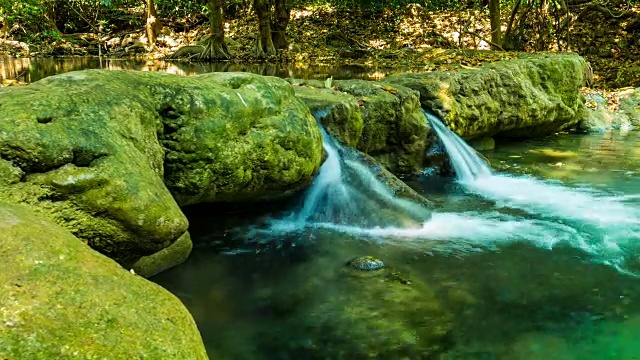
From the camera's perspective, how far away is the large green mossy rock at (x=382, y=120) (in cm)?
695

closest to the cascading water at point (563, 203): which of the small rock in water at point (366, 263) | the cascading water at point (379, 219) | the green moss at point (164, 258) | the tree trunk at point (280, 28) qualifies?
the cascading water at point (379, 219)

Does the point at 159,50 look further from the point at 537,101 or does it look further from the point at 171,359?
the point at 171,359

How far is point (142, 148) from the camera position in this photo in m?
3.89

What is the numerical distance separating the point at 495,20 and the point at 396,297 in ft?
43.1

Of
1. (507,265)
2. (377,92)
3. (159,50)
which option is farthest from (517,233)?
(159,50)

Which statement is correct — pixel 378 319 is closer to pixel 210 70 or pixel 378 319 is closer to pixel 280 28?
pixel 210 70

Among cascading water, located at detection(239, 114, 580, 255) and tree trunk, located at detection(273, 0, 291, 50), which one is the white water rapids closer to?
cascading water, located at detection(239, 114, 580, 255)

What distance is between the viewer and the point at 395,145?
7918 millimetres

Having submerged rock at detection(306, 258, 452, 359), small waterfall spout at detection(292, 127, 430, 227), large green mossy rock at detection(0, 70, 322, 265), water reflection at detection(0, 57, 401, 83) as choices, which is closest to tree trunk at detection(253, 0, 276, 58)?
water reflection at detection(0, 57, 401, 83)

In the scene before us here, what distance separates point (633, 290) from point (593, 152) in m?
5.90

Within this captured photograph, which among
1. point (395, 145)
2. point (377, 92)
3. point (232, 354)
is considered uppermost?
point (377, 92)

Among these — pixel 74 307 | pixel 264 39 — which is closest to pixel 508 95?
pixel 74 307

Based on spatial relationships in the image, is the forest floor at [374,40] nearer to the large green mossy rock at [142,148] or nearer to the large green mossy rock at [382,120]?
the large green mossy rock at [382,120]

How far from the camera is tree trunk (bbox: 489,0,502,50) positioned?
15016 millimetres
